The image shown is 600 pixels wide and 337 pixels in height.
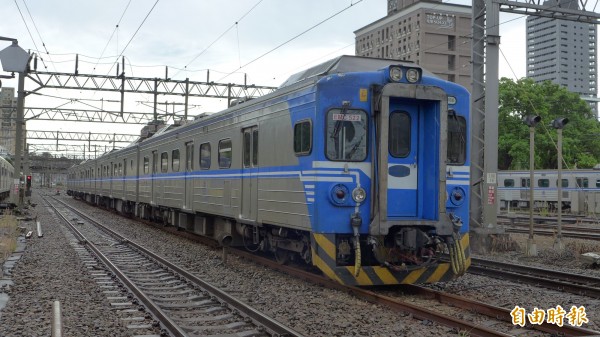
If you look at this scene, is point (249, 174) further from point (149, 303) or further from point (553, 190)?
point (553, 190)

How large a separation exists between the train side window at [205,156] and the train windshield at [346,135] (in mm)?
5883

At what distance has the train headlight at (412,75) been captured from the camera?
869cm

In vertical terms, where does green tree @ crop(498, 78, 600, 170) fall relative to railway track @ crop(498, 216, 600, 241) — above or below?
above

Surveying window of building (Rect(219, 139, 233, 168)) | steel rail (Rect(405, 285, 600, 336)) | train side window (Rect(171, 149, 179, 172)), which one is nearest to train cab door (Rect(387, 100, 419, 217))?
steel rail (Rect(405, 285, 600, 336))

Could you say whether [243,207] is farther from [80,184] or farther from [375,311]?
[80,184]

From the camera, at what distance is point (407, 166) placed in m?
8.85

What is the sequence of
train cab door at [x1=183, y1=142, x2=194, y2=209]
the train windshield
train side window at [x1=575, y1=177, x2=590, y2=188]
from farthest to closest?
train side window at [x1=575, y1=177, x2=590, y2=188]
train cab door at [x1=183, y1=142, x2=194, y2=209]
the train windshield

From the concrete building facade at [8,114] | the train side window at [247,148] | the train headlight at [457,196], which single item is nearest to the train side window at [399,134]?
the train headlight at [457,196]

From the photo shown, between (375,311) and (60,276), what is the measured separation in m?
5.78

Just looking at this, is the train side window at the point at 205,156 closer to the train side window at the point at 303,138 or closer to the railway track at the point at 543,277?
the train side window at the point at 303,138

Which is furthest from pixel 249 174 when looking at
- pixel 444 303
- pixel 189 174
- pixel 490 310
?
pixel 490 310

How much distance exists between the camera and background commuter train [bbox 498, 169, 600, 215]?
107 ft

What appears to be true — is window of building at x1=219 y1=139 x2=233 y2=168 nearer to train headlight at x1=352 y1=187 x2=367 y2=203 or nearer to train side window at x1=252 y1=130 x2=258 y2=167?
train side window at x1=252 y1=130 x2=258 y2=167

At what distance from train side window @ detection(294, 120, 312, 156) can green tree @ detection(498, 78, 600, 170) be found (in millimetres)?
36400
